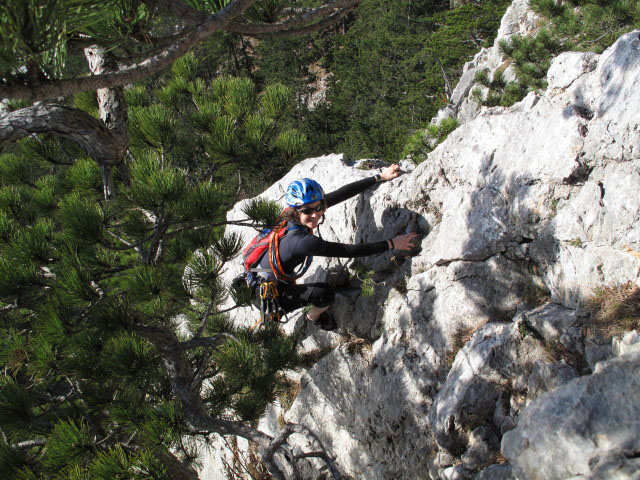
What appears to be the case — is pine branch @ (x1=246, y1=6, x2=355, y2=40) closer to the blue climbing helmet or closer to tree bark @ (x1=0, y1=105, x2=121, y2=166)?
tree bark @ (x1=0, y1=105, x2=121, y2=166)

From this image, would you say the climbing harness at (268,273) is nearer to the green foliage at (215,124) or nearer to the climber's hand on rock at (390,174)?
the green foliage at (215,124)

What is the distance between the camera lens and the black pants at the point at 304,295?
14.4 feet

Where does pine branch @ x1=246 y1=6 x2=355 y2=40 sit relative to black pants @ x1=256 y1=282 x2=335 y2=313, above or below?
above

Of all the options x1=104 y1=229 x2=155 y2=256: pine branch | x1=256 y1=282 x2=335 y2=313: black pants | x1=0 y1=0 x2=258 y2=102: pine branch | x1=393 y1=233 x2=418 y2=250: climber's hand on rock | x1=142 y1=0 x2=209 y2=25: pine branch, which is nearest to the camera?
x1=0 y1=0 x2=258 y2=102: pine branch

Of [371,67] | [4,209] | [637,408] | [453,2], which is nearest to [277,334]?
[4,209]

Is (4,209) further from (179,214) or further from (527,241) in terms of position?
Result: (527,241)

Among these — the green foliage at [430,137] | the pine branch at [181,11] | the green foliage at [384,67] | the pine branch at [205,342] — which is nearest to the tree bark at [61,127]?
the pine branch at [181,11]

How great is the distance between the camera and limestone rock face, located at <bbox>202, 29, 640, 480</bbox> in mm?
2529

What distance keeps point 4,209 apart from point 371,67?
3687 cm

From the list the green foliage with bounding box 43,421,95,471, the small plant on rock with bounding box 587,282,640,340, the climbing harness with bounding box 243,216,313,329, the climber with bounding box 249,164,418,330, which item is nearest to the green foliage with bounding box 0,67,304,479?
the green foliage with bounding box 43,421,95,471

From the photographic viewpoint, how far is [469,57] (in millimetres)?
28859

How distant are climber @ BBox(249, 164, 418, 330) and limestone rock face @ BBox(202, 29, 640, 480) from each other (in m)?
0.51

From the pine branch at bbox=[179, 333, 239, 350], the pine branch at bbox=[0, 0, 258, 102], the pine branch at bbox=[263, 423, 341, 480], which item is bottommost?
the pine branch at bbox=[263, 423, 341, 480]

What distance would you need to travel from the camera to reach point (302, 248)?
12.8 ft
